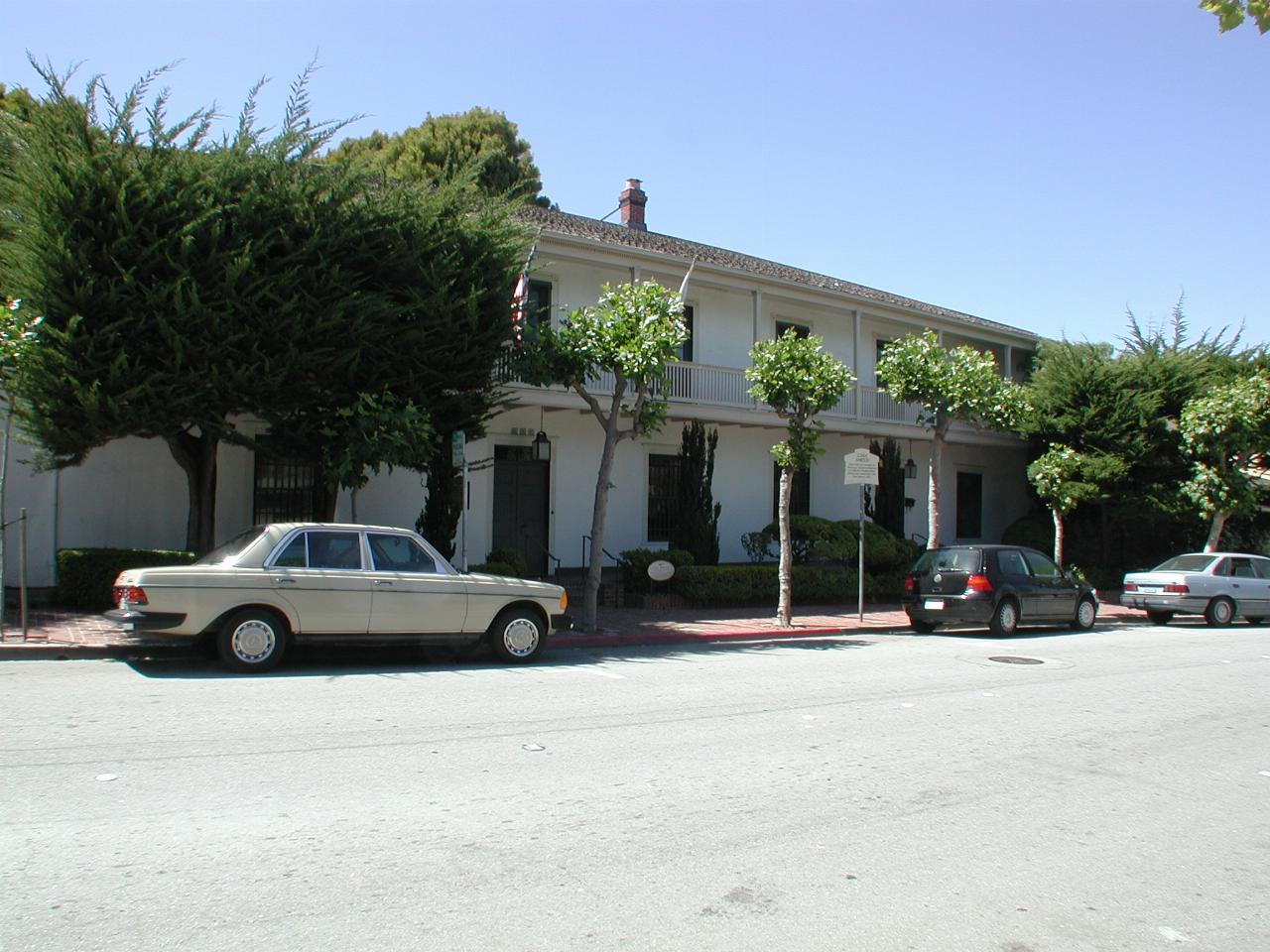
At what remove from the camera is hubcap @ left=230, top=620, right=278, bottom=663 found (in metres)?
9.77

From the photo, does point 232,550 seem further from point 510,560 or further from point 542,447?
point 542,447

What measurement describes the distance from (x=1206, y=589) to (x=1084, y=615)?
351 centimetres

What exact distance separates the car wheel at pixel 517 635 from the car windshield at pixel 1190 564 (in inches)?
576

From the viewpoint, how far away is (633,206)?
2850 cm

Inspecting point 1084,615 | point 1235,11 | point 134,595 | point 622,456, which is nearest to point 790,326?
point 622,456

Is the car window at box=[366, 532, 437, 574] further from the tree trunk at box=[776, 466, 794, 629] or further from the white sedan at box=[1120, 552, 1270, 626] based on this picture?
the white sedan at box=[1120, 552, 1270, 626]

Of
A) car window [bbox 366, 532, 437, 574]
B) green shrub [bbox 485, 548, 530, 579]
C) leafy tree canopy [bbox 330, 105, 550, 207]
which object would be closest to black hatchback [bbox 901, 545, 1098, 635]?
green shrub [bbox 485, 548, 530, 579]

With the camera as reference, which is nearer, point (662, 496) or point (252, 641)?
point (252, 641)

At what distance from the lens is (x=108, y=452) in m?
15.5

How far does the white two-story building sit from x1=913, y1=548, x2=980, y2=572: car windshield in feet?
18.9

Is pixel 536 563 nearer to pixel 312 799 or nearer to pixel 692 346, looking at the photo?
pixel 692 346

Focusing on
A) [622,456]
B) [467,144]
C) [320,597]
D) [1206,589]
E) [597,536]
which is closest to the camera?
[320,597]

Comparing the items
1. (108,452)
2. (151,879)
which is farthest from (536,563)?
(151,879)

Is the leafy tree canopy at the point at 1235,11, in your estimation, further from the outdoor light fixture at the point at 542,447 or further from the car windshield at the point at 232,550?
the outdoor light fixture at the point at 542,447
